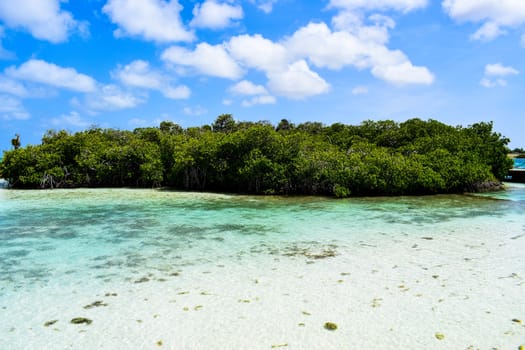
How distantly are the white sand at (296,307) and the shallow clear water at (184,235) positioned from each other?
0.21 feet

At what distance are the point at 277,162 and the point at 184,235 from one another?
9066 millimetres

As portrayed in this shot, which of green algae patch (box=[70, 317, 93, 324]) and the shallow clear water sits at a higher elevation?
the shallow clear water

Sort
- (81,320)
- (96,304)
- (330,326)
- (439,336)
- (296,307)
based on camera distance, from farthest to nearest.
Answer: (96,304) < (296,307) < (81,320) < (330,326) < (439,336)

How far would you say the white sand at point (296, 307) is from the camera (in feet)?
11.3

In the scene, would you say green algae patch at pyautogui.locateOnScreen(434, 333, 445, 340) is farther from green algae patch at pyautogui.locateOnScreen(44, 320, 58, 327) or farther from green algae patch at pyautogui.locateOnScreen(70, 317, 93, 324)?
green algae patch at pyautogui.locateOnScreen(44, 320, 58, 327)

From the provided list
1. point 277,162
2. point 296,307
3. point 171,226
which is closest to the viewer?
point 296,307

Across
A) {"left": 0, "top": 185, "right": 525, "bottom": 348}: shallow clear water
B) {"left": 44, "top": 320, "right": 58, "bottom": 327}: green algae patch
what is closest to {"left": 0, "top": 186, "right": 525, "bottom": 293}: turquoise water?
{"left": 0, "top": 185, "right": 525, "bottom": 348}: shallow clear water

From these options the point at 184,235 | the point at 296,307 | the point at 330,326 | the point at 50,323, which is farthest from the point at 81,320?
the point at 184,235

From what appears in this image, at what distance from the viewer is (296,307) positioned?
4.16 m

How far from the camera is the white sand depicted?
11.3ft

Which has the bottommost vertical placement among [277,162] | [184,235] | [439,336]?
[439,336]

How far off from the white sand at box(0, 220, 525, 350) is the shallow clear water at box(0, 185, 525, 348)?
7cm

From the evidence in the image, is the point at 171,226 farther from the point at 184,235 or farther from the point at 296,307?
the point at 296,307

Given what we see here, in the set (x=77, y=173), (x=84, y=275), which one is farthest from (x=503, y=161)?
(x=77, y=173)
